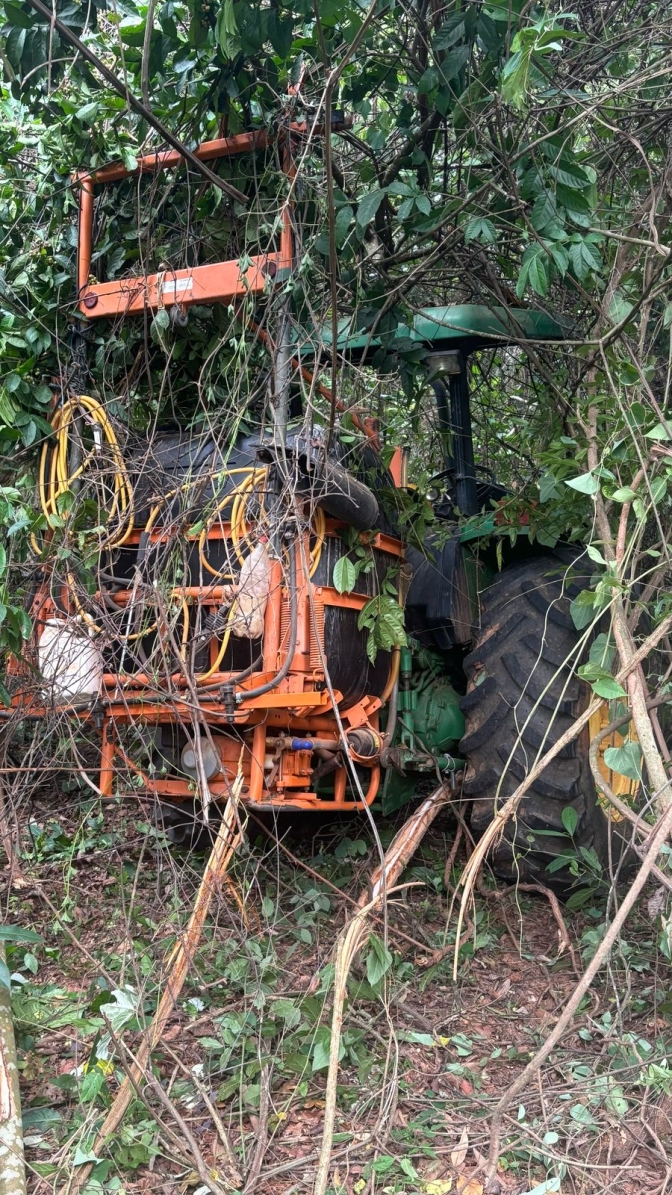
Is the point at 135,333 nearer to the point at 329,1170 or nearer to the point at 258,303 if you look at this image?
the point at 258,303

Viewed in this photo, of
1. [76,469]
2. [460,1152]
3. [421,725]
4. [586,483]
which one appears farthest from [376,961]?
[76,469]

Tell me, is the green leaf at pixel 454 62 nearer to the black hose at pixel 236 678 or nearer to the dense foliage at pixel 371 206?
the dense foliage at pixel 371 206

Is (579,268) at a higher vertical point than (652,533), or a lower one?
higher

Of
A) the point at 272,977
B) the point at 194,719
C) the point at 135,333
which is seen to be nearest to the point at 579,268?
the point at 135,333

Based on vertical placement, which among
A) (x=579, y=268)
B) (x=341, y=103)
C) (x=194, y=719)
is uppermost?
(x=341, y=103)

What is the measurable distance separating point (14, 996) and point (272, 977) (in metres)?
0.67

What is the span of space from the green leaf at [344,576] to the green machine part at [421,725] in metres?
0.66

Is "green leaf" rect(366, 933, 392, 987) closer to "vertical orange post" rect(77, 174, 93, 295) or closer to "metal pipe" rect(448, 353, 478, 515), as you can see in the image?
"metal pipe" rect(448, 353, 478, 515)

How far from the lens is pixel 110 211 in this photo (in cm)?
326

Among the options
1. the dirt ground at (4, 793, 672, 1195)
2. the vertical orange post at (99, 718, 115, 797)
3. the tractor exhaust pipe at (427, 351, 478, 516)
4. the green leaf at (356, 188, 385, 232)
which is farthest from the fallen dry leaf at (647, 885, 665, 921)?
the green leaf at (356, 188, 385, 232)

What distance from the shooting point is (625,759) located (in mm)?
2408

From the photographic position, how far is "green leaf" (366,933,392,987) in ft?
7.75

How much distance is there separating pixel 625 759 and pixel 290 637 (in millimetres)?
904

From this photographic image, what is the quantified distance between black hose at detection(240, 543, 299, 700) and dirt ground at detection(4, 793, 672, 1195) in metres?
0.43
